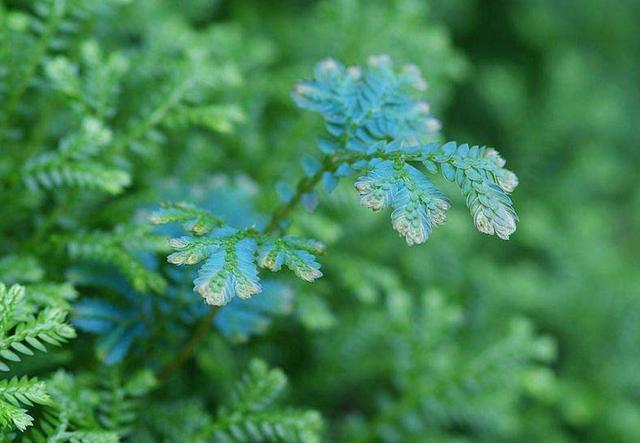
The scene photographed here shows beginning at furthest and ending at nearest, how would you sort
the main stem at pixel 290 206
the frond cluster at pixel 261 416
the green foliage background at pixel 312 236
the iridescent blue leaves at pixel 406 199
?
the green foliage background at pixel 312 236 < the frond cluster at pixel 261 416 < the main stem at pixel 290 206 < the iridescent blue leaves at pixel 406 199

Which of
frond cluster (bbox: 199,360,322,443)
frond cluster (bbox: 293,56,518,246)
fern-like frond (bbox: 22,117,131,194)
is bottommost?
frond cluster (bbox: 199,360,322,443)

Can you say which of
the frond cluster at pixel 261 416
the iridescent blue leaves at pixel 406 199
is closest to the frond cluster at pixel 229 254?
the iridescent blue leaves at pixel 406 199

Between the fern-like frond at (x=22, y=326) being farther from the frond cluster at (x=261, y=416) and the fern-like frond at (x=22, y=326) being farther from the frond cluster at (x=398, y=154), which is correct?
the frond cluster at (x=398, y=154)

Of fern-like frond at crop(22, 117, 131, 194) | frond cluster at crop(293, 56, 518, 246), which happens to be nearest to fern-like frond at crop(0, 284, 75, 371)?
fern-like frond at crop(22, 117, 131, 194)

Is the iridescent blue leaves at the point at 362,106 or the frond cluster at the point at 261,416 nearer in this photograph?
the iridescent blue leaves at the point at 362,106

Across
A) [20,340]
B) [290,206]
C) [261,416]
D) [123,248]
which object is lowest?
[20,340]

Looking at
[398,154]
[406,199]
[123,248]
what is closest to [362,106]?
[398,154]

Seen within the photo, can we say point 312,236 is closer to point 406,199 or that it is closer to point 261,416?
point 261,416

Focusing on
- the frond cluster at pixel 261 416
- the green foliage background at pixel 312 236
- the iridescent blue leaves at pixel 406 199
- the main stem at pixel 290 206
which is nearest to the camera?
the iridescent blue leaves at pixel 406 199

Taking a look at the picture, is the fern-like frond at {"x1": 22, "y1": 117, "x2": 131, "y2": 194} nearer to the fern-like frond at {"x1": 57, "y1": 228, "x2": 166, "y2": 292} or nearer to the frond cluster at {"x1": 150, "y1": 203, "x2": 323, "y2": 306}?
the fern-like frond at {"x1": 57, "y1": 228, "x2": 166, "y2": 292}
